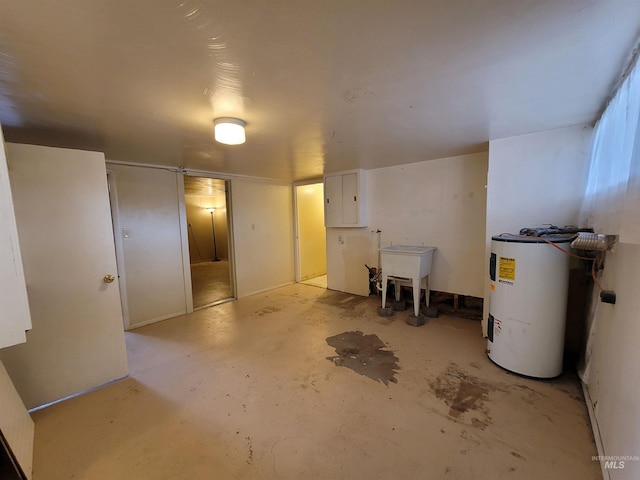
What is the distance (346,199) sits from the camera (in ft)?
13.6

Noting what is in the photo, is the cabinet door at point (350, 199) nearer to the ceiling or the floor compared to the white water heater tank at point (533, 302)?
nearer to the ceiling

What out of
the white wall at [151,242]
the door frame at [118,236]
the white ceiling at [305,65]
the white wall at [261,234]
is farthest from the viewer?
the white wall at [261,234]

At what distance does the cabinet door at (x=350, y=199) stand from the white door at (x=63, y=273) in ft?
9.89

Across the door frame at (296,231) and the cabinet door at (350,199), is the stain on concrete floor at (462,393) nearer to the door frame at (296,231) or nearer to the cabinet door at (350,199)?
the cabinet door at (350,199)

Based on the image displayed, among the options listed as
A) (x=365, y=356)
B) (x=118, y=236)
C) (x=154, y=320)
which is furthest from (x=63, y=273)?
(x=365, y=356)

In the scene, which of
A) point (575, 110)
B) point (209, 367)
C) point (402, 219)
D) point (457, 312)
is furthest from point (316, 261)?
point (575, 110)

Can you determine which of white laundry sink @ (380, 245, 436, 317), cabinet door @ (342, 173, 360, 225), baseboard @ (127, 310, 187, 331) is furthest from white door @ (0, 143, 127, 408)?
cabinet door @ (342, 173, 360, 225)

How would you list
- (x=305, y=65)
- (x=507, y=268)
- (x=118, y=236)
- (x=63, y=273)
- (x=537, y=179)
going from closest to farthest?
(x=305, y=65) < (x=63, y=273) < (x=507, y=268) < (x=537, y=179) < (x=118, y=236)

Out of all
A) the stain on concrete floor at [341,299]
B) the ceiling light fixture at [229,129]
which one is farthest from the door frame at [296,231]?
the ceiling light fixture at [229,129]

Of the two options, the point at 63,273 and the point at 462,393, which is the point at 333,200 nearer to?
the point at 462,393

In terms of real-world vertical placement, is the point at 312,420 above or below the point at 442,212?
below

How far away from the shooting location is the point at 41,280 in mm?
1811

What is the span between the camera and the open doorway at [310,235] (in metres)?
5.24

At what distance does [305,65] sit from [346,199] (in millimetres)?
2941
